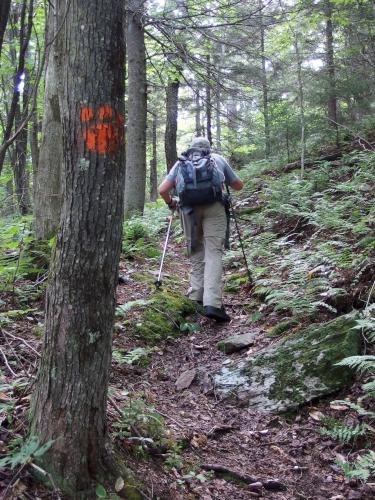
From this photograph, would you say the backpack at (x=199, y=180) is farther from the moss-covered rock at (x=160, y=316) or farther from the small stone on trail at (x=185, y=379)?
the small stone on trail at (x=185, y=379)

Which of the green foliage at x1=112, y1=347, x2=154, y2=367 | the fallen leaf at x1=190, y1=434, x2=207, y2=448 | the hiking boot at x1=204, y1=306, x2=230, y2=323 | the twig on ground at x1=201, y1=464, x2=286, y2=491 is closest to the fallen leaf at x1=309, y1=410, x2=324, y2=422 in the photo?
the twig on ground at x1=201, y1=464, x2=286, y2=491

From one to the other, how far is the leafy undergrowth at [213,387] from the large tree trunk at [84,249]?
19cm

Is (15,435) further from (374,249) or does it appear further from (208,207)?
(374,249)

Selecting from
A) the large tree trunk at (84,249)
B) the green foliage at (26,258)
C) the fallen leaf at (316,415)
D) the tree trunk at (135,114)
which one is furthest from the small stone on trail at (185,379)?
the tree trunk at (135,114)

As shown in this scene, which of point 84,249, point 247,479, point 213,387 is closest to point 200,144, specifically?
point 213,387

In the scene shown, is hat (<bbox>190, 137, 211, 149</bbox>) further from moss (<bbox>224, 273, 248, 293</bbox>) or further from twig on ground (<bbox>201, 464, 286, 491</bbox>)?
twig on ground (<bbox>201, 464, 286, 491</bbox>)

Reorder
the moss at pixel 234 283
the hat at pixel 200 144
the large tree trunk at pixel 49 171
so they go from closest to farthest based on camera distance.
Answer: the hat at pixel 200 144 < the large tree trunk at pixel 49 171 < the moss at pixel 234 283

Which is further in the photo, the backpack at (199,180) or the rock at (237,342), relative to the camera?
the backpack at (199,180)

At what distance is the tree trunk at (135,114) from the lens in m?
10.5

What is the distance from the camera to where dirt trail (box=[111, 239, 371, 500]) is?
9.84 feet

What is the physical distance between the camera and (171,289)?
6.95 metres

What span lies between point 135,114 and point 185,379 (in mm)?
7755

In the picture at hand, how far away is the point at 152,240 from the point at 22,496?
7577 millimetres

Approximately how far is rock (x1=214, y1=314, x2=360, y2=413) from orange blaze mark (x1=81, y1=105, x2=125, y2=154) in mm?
2853
